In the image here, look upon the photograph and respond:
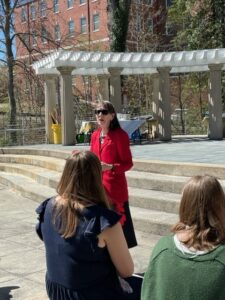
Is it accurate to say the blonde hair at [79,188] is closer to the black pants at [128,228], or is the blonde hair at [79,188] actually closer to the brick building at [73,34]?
the black pants at [128,228]

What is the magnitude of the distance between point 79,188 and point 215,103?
1466cm

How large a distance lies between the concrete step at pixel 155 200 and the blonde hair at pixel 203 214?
16.9 feet

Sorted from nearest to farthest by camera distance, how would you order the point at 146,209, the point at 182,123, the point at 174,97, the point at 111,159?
1. the point at 111,159
2. the point at 146,209
3. the point at 182,123
4. the point at 174,97

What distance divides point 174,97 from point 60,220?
32311 mm

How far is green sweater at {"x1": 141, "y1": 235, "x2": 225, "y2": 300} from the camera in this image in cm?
205

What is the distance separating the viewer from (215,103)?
16922 millimetres

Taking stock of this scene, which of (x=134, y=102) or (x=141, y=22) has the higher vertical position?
(x=141, y=22)

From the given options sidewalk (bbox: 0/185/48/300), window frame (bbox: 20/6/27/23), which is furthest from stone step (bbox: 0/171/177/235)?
window frame (bbox: 20/6/27/23)

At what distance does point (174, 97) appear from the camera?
1361 inches

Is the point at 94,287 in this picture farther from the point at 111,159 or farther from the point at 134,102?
the point at 134,102

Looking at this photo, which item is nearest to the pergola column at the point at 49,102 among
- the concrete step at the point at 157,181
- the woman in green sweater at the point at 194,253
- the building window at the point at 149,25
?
the concrete step at the point at 157,181

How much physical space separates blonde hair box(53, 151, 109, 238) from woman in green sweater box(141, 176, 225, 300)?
658mm

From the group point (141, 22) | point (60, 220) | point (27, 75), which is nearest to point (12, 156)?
point (27, 75)

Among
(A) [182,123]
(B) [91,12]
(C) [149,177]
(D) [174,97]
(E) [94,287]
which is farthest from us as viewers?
(B) [91,12]
